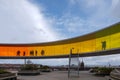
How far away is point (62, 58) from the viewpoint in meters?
54.0

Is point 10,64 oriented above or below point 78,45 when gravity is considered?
below

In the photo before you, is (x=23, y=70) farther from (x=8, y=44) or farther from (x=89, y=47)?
(x=8, y=44)

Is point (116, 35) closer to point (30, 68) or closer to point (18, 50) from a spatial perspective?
point (30, 68)

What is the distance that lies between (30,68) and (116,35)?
13082mm

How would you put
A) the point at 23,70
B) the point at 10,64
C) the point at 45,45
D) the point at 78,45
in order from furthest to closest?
the point at 10,64
the point at 45,45
the point at 78,45
the point at 23,70

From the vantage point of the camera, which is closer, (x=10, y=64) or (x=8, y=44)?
(x=8, y=44)

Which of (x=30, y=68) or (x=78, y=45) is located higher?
(x=78, y=45)

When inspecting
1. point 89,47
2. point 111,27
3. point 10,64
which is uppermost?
point 111,27

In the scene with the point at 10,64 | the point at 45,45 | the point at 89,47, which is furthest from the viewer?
the point at 10,64

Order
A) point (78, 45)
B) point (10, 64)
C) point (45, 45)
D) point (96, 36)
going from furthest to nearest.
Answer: point (10, 64)
point (45, 45)
point (78, 45)
point (96, 36)

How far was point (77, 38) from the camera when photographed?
47.2 metres

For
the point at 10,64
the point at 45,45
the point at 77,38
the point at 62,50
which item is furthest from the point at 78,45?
the point at 10,64

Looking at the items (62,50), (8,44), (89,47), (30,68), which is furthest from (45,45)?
(30,68)

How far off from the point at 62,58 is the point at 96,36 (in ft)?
46.9
